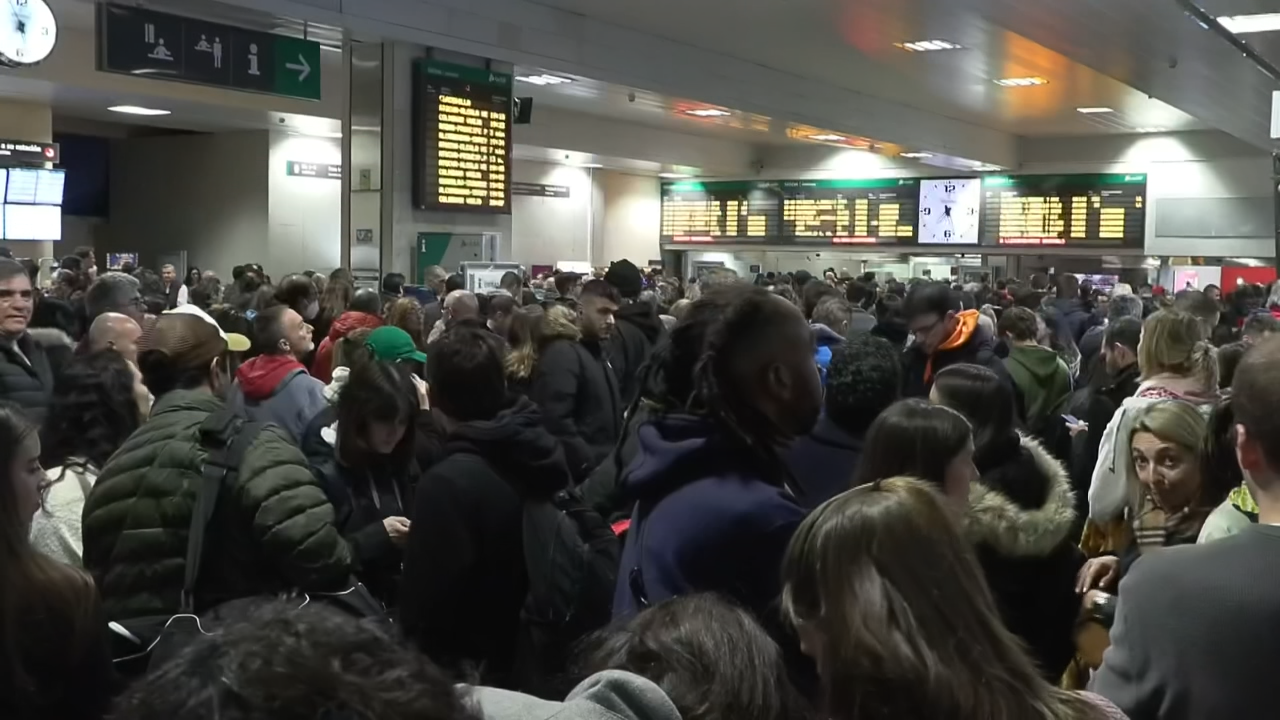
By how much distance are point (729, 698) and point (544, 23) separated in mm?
9565

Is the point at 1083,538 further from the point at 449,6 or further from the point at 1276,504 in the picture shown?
the point at 449,6

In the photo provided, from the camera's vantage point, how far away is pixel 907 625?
1.46m

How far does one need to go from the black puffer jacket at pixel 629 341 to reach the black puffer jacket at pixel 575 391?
42cm

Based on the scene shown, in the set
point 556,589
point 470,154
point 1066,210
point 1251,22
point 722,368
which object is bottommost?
point 556,589

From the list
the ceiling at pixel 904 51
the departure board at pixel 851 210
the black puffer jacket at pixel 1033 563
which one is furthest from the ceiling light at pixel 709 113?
the black puffer jacket at pixel 1033 563

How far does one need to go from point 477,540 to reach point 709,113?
11.3 m

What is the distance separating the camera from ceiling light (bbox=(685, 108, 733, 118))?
13.3 m

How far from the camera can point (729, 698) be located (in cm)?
128

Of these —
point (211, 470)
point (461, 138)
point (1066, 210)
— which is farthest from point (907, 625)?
point (1066, 210)

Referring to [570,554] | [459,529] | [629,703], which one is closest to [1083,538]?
[570,554]

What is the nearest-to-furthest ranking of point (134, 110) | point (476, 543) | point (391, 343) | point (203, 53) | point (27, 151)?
point (476, 543)
point (391, 343)
point (203, 53)
point (27, 151)
point (134, 110)

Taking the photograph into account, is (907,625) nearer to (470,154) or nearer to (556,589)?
(556,589)

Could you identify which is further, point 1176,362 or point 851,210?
point 851,210

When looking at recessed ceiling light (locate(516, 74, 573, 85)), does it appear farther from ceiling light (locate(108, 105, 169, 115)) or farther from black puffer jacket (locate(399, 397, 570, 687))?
black puffer jacket (locate(399, 397, 570, 687))
